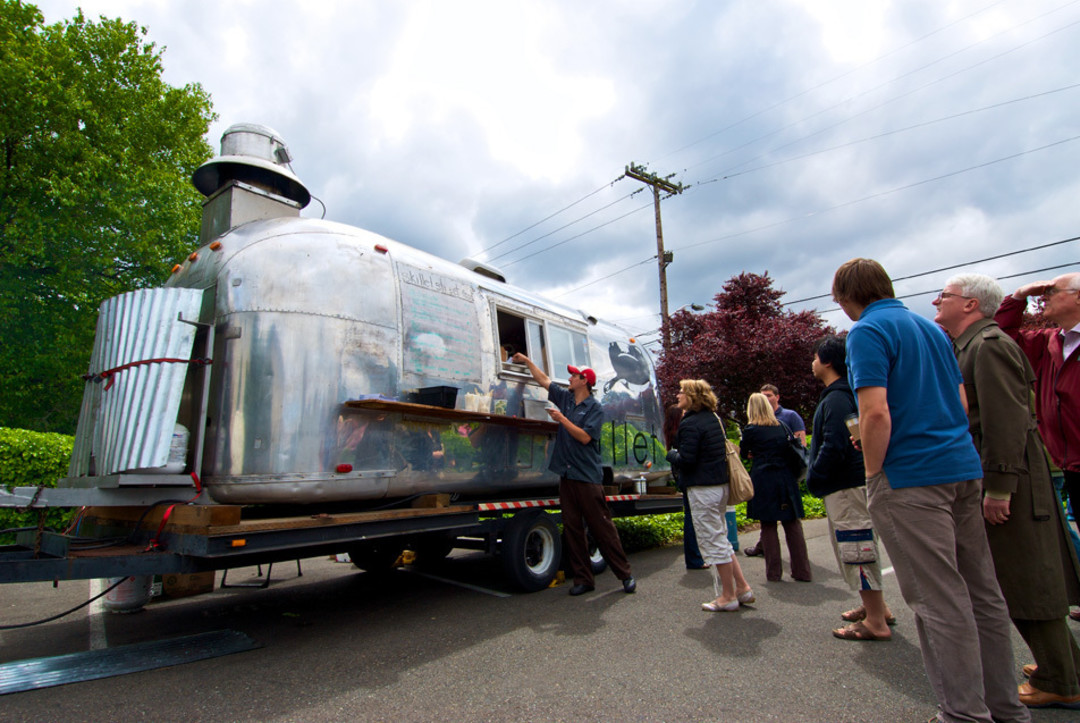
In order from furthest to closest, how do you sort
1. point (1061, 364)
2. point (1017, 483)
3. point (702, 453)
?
point (702, 453)
point (1061, 364)
point (1017, 483)

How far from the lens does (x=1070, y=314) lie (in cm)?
333

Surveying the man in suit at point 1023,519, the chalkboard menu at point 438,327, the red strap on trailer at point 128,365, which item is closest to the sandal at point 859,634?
the man in suit at point 1023,519

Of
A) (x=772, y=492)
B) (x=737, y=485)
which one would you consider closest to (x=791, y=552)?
(x=772, y=492)

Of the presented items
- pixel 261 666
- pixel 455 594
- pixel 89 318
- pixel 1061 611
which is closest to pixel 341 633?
pixel 261 666

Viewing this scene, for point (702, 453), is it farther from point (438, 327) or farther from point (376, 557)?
point (376, 557)

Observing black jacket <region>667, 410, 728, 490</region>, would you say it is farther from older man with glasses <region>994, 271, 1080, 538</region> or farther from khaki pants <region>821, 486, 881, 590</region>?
older man with glasses <region>994, 271, 1080, 538</region>

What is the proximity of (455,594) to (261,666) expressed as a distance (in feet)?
7.38

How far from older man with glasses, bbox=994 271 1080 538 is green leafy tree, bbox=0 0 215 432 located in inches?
606

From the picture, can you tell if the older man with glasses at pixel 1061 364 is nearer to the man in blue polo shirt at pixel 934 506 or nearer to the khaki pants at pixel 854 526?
the khaki pants at pixel 854 526

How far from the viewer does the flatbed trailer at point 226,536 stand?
11.1 ft

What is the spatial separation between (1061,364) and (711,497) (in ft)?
7.86

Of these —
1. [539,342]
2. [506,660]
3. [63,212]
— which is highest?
[63,212]

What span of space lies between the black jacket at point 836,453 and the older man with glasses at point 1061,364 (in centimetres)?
105

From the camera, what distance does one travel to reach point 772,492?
18.2 ft
